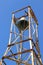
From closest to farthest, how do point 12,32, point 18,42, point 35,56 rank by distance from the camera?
1. point 35,56
2. point 18,42
3. point 12,32

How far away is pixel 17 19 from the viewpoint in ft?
89.6

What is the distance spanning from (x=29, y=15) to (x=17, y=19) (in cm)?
Result: 167

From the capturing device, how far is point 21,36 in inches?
1031

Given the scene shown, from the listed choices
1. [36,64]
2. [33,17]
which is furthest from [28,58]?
[33,17]

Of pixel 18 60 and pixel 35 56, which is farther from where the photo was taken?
pixel 18 60

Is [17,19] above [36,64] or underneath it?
above

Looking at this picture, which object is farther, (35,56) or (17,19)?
(17,19)

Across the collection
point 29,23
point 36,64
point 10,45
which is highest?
point 29,23

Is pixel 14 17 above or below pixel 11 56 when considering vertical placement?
→ above

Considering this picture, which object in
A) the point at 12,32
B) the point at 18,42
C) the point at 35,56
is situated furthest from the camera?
the point at 12,32

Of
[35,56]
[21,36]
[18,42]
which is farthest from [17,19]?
[35,56]

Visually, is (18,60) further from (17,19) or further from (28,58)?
(17,19)

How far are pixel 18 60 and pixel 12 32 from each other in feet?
9.29

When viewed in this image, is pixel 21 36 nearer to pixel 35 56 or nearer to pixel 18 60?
pixel 18 60
